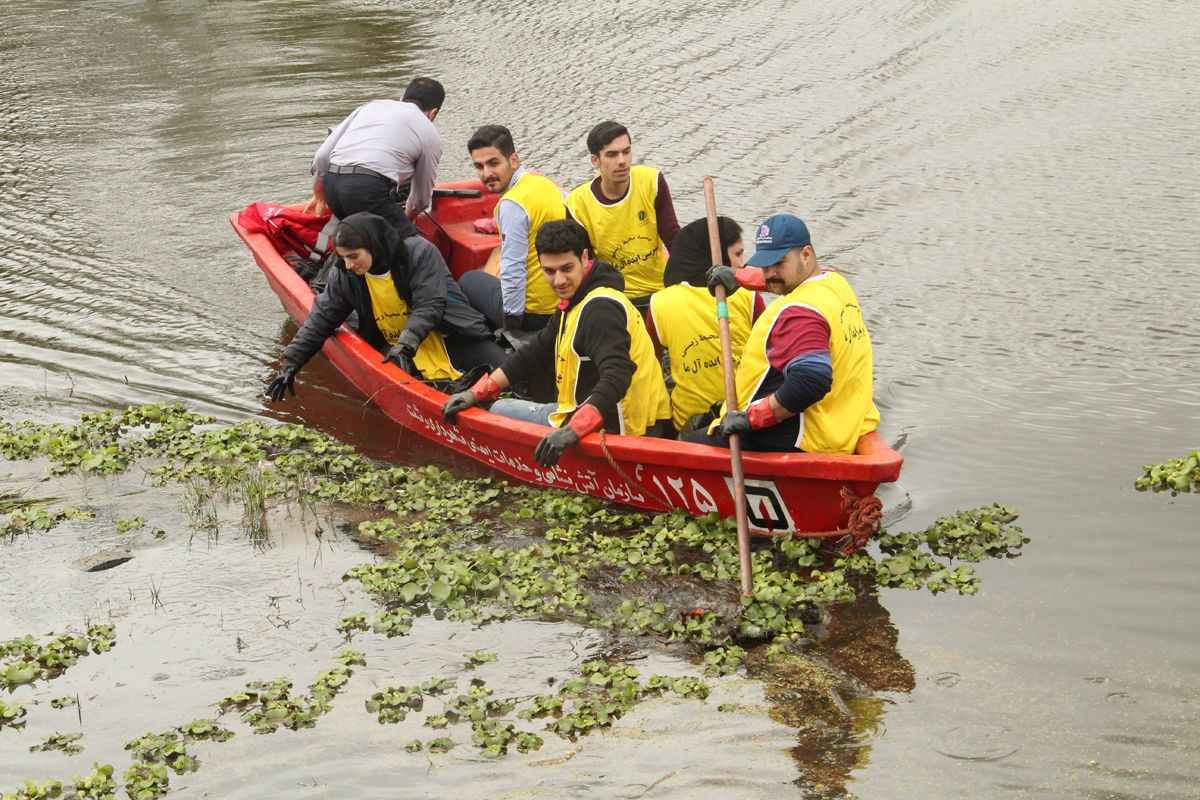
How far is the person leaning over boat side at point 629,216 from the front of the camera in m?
8.98

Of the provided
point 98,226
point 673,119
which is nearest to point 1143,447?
point 673,119

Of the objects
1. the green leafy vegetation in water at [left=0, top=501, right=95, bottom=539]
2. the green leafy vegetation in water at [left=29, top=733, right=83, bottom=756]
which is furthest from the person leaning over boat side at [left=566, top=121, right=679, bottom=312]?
the green leafy vegetation in water at [left=29, top=733, right=83, bottom=756]

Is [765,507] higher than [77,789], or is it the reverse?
[765,507]

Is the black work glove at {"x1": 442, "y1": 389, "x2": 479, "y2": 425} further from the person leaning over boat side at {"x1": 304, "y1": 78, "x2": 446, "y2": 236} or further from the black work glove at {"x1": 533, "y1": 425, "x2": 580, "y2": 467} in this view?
the person leaning over boat side at {"x1": 304, "y1": 78, "x2": 446, "y2": 236}

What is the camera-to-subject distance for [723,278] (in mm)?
7410

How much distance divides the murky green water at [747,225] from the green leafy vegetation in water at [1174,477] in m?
0.16

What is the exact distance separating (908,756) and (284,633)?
3.21 m

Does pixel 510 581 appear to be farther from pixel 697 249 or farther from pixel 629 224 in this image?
pixel 629 224

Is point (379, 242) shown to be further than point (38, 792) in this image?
Yes

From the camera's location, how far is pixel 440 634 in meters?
6.53

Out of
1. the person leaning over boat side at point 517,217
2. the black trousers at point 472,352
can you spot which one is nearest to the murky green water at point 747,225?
the black trousers at point 472,352

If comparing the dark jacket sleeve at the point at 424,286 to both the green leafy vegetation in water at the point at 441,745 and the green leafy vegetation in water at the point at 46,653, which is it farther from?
the green leafy vegetation in water at the point at 441,745

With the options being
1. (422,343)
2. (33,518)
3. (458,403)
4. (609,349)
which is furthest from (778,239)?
(33,518)

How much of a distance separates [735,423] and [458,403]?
238 centimetres
